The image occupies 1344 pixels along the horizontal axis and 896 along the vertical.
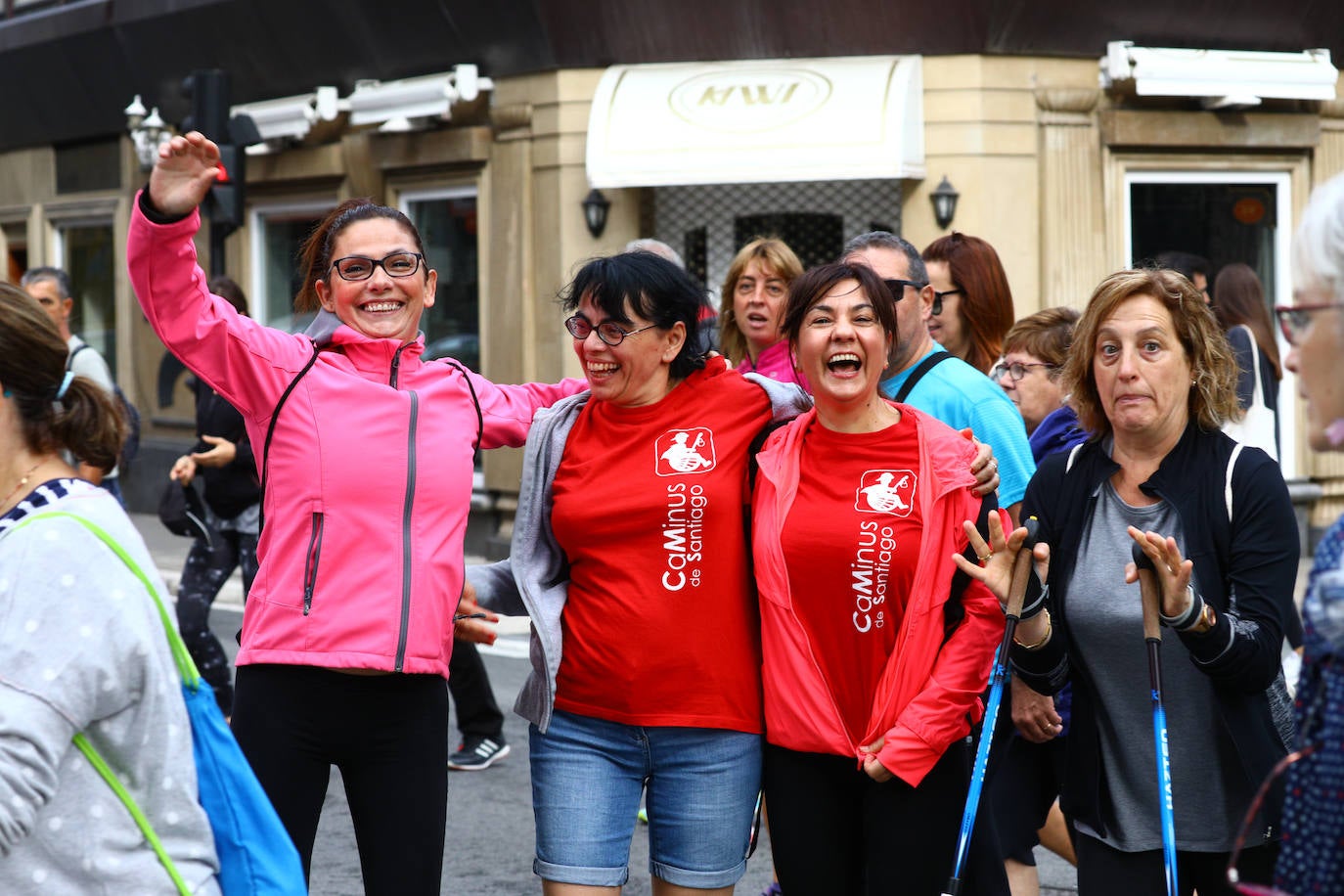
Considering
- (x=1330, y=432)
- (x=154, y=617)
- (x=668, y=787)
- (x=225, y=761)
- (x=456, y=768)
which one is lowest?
(x=456, y=768)

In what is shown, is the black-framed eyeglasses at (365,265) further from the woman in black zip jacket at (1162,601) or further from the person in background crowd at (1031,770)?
the person in background crowd at (1031,770)

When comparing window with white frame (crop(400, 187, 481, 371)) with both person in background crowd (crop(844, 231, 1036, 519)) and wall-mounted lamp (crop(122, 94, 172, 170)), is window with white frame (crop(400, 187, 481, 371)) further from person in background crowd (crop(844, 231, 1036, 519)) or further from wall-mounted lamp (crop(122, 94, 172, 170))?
person in background crowd (crop(844, 231, 1036, 519))

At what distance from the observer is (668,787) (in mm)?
3967

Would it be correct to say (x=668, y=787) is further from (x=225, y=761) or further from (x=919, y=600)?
(x=225, y=761)

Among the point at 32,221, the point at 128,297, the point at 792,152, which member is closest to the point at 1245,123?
the point at 792,152

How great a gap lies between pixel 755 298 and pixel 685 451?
2.90 m

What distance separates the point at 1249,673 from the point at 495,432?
6.09ft

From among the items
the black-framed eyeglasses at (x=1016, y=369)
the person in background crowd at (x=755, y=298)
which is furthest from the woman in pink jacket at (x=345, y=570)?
the person in background crowd at (x=755, y=298)

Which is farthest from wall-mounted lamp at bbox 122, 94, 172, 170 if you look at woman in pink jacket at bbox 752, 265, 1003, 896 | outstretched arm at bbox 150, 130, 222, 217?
woman in pink jacket at bbox 752, 265, 1003, 896

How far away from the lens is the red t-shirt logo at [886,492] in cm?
386

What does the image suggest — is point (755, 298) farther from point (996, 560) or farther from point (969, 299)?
point (996, 560)

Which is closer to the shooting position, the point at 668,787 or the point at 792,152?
the point at 668,787

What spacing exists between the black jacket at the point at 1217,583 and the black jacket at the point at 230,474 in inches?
188

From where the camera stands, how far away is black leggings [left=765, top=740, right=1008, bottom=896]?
377 cm
